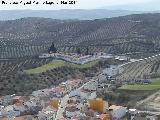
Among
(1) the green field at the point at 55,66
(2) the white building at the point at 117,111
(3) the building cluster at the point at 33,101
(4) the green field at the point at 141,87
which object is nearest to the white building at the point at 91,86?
(3) the building cluster at the point at 33,101

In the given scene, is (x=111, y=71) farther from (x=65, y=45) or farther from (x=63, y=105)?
(x=65, y=45)

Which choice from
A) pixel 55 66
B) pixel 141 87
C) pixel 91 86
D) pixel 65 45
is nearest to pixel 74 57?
pixel 55 66

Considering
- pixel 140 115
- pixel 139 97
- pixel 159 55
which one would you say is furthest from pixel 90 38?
pixel 140 115

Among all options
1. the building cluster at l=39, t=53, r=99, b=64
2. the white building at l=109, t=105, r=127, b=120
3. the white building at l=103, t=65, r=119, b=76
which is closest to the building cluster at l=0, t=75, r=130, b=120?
the white building at l=109, t=105, r=127, b=120

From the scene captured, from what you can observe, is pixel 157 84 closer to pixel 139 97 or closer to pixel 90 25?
pixel 139 97

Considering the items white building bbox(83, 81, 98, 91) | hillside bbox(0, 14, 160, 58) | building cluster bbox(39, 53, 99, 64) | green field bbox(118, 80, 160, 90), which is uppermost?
building cluster bbox(39, 53, 99, 64)

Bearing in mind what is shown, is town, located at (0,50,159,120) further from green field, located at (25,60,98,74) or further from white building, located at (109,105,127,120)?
green field, located at (25,60,98,74)
